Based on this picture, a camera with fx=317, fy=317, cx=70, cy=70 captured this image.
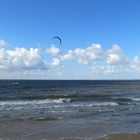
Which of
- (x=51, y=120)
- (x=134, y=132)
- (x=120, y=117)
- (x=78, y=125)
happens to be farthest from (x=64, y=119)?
(x=134, y=132)

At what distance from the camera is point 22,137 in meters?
16.5

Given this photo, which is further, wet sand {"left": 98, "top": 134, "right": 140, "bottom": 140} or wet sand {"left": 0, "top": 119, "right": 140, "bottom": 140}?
wet sand {"left": 0, "top": 119, "right": 140, "bottom": 140}

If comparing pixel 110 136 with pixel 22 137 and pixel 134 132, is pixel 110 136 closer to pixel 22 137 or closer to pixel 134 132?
pixel 134 132

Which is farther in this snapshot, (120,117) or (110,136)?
(120,117)

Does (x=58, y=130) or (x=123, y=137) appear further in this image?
(x=58, y=130)

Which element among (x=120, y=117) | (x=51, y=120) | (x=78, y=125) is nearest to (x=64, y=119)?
(x=51, y=120)

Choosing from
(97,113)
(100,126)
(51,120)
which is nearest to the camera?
(100,126)

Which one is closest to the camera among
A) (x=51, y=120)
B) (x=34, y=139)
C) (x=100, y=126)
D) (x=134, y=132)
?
(x=34, y=139)

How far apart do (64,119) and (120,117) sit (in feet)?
14.1

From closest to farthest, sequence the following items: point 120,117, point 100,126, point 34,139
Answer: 1. point 34,139
2. point 100,126
3. point 120,117

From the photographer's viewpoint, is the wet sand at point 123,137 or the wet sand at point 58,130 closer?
the wet sand at point 123,137

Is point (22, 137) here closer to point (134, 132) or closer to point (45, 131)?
point (45, 131)

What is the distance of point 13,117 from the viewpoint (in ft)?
77.2

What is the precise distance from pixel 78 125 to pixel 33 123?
3.04 meters
